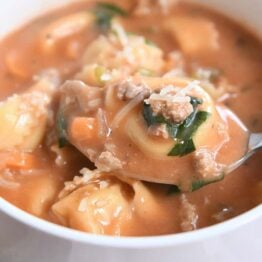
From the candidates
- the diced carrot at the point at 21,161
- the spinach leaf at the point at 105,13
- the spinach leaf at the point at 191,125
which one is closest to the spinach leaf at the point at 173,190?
the spinach leaf at the point at 191,125

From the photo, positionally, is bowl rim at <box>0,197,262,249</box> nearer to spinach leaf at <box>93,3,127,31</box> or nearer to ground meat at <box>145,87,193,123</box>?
ground meat at <box>145,87,193,123</box>

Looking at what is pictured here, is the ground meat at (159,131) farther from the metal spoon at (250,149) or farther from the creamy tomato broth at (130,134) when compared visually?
the metal spoon at (250,149)

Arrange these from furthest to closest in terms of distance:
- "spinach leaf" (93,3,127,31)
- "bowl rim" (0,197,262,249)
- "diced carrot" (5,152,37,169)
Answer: "spinach leaf" (93,3,127,31) < "diced carrot" (5,152,37,169) < "bowl rim" (0,197,262,249)

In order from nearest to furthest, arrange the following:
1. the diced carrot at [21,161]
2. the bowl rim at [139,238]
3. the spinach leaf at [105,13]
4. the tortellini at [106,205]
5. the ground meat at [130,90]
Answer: the bowl rim at [139,238] < the tortellini at [106,205] < the ground meat at [130,90] < the diced carrot at [21,161] < the spinach leaf at [105,13]

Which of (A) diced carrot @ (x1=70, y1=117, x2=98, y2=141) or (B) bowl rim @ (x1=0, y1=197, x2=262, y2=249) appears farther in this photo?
(A) diced carrot @ (x1=70, y1=117, x2=98, y2=141)

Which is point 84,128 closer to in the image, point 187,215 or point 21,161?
point 21,161

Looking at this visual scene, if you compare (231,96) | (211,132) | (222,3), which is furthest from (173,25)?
(211,132)

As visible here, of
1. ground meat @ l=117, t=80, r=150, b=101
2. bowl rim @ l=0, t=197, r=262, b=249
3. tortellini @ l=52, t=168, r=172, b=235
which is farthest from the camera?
ground meat @ l=117, t=80, r=150, b=101

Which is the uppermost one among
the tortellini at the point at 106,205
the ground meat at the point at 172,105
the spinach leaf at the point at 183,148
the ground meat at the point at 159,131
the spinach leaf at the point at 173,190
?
the ground meat at the point at 172,105

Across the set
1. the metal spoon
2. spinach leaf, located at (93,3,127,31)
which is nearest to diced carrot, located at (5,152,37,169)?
the metal spoon
